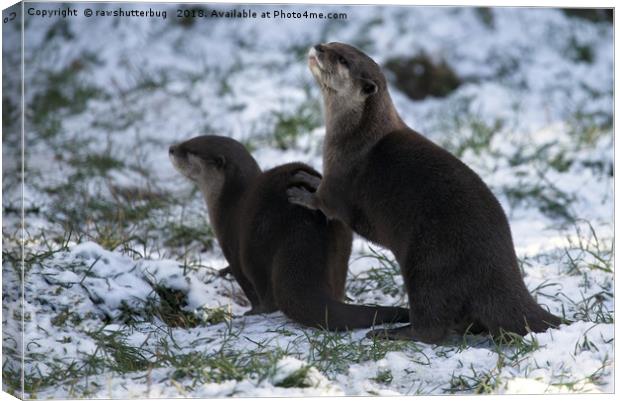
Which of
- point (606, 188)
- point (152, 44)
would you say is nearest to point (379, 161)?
point (606, 188)

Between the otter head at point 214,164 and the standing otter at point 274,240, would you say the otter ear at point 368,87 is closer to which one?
the standing otter at point 274,240

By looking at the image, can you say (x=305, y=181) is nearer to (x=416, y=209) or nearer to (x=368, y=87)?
(x=368, y=87)

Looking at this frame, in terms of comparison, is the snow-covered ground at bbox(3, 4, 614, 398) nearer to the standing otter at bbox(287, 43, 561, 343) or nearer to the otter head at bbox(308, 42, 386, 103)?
the standing otter at bbox(287, 43, 561, 343)

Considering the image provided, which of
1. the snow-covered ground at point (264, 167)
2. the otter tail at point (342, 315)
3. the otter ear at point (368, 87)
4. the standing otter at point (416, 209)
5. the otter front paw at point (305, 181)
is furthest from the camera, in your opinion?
the otter front paw at point (305, 181)

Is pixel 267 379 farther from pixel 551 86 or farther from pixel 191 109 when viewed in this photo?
pixel 551 86

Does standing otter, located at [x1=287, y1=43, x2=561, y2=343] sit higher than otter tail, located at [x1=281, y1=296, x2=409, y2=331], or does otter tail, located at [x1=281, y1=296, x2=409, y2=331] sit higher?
standing otter, located at [x1=287, y1=43, x2=561, y2=343]

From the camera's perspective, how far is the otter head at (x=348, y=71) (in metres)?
4.19

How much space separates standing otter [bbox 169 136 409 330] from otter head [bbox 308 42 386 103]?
427 mm

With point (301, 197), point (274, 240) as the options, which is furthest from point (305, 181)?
point (274, 240)

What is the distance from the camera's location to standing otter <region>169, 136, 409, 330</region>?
13.0 feet

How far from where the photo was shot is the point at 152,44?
24.8 ft

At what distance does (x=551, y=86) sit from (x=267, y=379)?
530 cm

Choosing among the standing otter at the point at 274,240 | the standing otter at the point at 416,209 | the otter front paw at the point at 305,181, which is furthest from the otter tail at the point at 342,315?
the otter front paw at the point at 305,181

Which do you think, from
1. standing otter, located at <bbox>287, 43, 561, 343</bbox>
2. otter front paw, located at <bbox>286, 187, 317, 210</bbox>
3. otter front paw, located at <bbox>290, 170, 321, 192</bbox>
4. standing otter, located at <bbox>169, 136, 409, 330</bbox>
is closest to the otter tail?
standing otter, located at <bbox>169, 136, 409, 330</bbox>
